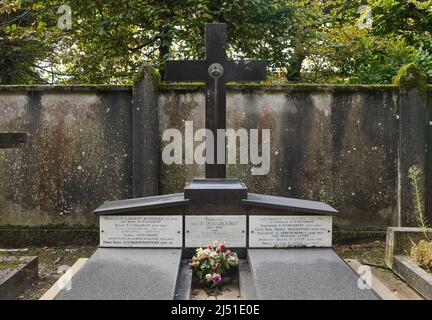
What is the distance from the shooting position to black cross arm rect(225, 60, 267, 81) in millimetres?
5082

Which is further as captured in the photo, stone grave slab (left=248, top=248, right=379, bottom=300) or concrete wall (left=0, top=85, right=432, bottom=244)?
concrete wall (left=0, top=85, right=432, bottom=244)

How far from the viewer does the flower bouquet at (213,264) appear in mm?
3918

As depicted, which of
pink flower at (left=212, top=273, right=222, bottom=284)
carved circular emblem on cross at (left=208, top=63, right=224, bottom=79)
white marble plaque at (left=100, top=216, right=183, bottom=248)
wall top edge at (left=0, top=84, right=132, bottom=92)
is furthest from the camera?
wall top edge at (left=0, top=84, right=132, bottom=92)

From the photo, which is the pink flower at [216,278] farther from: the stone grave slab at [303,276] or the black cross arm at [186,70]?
the black cross arm at [186,70]

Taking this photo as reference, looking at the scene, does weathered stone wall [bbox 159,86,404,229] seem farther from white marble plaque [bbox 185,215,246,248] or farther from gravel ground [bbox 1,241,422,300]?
white marble plaque [bbox 185,215,246,248]

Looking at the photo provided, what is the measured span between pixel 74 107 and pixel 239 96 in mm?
2497

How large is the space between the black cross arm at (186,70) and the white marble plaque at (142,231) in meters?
1.76

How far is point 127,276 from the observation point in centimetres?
360

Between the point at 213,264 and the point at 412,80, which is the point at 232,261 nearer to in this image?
the point at 213,264

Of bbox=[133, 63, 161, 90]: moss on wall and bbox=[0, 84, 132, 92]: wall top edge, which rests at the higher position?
bbox=[133, 63, 161, 90]: moss on wall

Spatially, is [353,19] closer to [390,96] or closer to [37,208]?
[390,96]

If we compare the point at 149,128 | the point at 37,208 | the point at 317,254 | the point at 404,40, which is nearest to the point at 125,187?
the point at 149,128

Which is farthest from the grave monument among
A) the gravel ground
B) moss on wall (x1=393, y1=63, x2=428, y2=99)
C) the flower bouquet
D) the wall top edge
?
moss on wall (x1=393, y1=63, x2=428, y2=99)

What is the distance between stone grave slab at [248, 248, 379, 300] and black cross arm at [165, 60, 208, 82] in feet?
7.26
